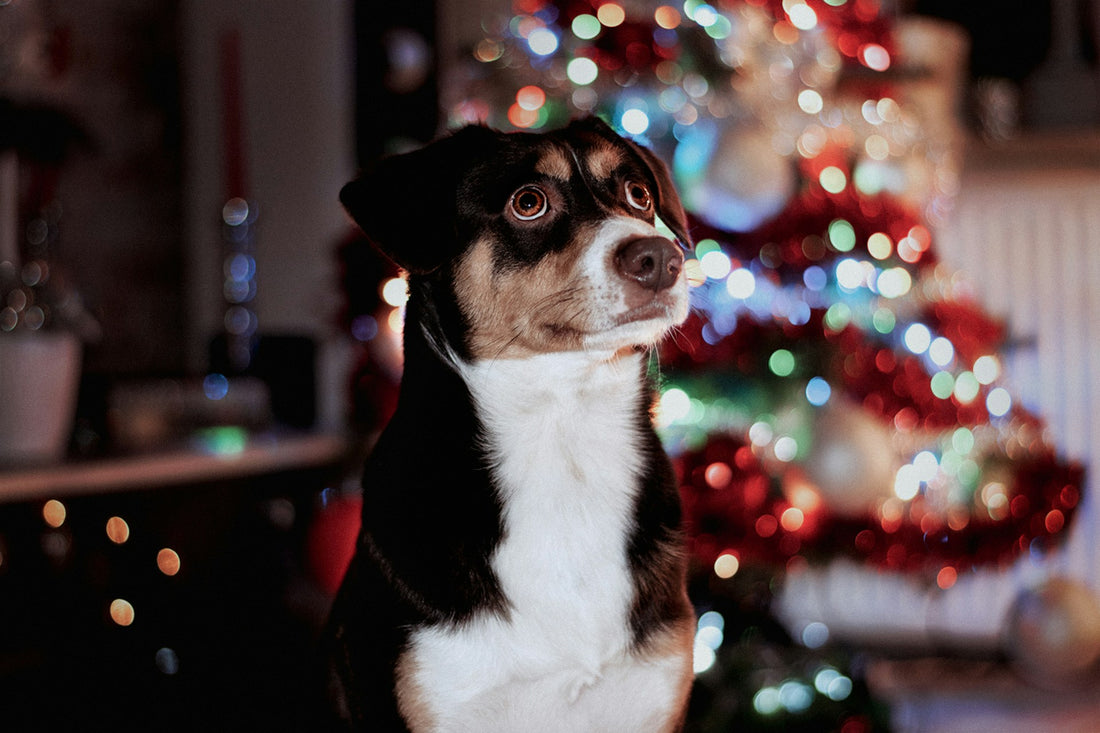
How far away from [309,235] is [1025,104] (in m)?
3.16

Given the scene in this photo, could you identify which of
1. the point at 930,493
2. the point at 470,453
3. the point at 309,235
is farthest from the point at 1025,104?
the point at 470,453

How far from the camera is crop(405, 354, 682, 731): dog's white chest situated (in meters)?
1.24

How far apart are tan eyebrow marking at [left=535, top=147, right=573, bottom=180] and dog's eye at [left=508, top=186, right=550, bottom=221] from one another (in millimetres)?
32

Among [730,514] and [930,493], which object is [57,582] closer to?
[730,514]

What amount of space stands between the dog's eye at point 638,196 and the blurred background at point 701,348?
0.75 metres

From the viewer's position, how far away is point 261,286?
14.6 feet

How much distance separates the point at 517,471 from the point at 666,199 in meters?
0.58

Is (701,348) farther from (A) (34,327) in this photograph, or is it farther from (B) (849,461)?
(A) (34,327)

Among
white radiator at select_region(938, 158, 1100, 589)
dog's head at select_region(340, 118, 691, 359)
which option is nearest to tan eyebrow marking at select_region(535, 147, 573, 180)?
dog's head at select_region(340, 118, 691, 359)

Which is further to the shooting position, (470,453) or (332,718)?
(332,718)

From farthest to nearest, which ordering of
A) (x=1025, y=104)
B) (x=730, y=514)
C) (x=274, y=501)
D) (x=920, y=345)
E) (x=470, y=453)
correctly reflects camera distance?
1. (x=1025, y=104)
2. (x=274, y=501)
3. (x=920, y=345)
4. (x=730, y=514)
5. (x=470, y=453)

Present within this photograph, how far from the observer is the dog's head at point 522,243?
1320mm

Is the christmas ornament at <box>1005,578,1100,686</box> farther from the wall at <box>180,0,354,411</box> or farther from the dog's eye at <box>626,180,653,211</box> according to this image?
the wall at <box>180,0,354,411</box>

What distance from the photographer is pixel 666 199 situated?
1648 millimetres
